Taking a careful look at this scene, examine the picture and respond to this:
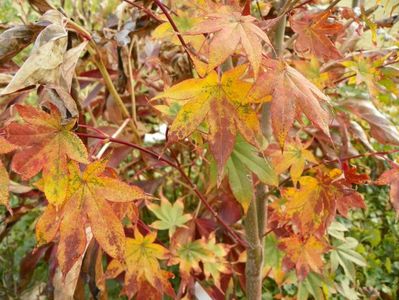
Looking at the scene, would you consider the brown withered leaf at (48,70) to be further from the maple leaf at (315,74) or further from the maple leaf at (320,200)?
the maple leaf at (315,74)

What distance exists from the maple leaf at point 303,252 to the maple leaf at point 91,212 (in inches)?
21.7

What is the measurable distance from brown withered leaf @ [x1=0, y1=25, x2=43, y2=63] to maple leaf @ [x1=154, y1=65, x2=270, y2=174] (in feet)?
0.68

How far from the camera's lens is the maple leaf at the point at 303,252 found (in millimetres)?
1060

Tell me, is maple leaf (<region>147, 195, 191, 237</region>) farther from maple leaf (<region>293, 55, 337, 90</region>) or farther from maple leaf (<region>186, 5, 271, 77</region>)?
maple leaf (<region>186, 5, 271, 77</region>)

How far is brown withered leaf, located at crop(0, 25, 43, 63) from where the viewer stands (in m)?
0.63

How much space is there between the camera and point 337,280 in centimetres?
148

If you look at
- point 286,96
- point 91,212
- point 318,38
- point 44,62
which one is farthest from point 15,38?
point 318,38

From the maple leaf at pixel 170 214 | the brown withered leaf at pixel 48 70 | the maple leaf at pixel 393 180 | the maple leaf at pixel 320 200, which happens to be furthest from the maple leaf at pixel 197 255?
the brown withered leaf at pixel 48 70

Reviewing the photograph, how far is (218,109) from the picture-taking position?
61cm

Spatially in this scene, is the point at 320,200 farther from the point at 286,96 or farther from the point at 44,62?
the point at 44,62

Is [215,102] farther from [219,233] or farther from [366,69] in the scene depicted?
[219,233]

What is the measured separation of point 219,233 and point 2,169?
0.82 metres

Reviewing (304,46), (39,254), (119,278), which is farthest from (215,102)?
(39,254)

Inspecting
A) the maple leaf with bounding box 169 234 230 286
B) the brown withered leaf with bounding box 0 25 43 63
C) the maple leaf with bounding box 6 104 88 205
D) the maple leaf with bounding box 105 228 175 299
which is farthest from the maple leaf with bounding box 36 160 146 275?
the maple leaf with bounding box 169 234 230 286
